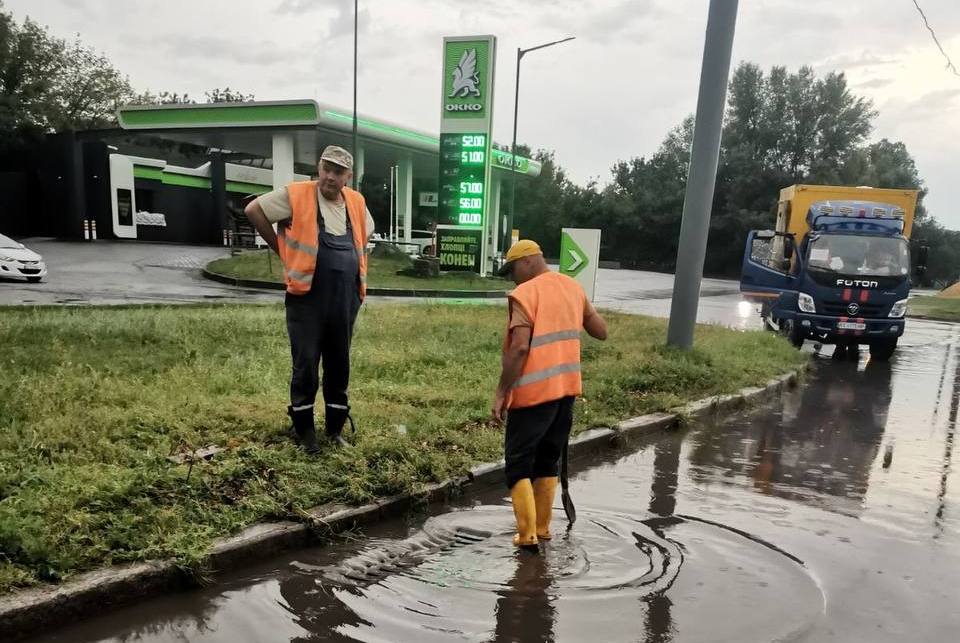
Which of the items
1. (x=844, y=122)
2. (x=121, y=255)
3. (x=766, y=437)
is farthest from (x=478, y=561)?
(x=844, y=122)

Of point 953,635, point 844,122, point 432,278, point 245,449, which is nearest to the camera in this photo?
point 953,635

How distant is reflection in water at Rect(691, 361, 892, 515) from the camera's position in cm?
503

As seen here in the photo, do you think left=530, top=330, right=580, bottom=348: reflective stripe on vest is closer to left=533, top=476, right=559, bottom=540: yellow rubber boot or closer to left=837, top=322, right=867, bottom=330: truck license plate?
left=533, top=476, right=559, bottom=540: yellow rubber boot

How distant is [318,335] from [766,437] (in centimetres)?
428

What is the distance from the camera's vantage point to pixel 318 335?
444cm

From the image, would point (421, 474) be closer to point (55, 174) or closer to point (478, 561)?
point (478, 561)

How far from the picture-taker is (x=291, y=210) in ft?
14.1

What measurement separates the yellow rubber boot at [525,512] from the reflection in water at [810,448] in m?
2.02

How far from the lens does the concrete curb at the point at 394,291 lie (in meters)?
18.7

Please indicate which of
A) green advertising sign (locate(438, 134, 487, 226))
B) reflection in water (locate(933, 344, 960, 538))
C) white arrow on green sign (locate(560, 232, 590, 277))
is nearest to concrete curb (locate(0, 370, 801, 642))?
reflection in water (locate(933, 344, 960, 538))

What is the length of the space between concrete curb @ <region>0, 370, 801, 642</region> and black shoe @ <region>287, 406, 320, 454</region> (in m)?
0.75

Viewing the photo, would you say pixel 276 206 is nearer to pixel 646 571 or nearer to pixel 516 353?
pixel 516 353

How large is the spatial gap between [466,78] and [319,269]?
20.7 m

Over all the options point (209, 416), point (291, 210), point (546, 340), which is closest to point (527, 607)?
point (546, 340)
